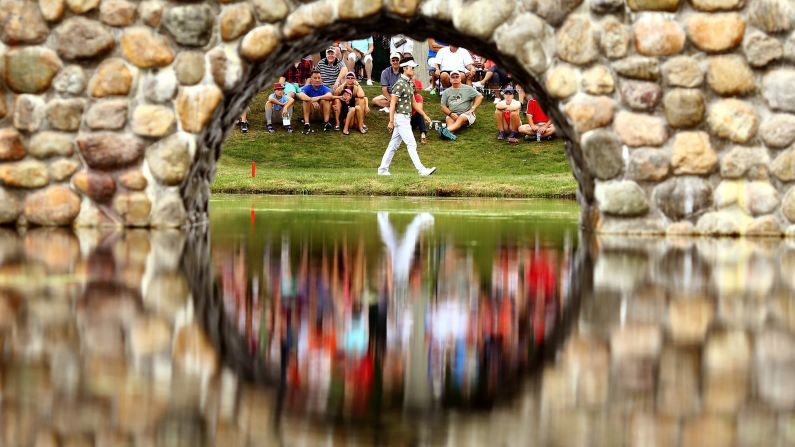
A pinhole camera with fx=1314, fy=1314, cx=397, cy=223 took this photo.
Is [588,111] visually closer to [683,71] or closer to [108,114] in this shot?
[683,71]

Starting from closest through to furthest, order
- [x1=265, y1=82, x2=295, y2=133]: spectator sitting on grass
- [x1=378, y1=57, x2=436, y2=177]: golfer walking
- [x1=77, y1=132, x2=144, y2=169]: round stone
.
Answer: [x1=77, y1=132, x2=144, y2=169]: round stone, [x1=378, y1=57, x2=436, y2=177]: golfer walking, [x1=265, y1=82, x2=295, y2=133]: spectator sitting on grass

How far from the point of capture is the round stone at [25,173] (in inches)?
366

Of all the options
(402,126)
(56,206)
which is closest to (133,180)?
(56,206)

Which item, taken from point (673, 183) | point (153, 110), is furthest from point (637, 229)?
point (153, 110)

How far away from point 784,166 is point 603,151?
4.15 ft

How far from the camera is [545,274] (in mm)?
6492

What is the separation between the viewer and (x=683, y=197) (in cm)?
914

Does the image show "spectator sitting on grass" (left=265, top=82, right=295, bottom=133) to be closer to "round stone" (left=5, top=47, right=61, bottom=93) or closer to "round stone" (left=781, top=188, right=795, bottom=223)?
"round stone" (left=5, top=47, right=61, bottom=93)

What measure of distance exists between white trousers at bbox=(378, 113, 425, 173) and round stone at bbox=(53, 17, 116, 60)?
422 inches

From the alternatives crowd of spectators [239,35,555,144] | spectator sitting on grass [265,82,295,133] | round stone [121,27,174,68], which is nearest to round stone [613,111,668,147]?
round stone [121,27,174,68]

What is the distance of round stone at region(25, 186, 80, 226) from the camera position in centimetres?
937

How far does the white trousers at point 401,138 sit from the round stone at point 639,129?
34.8 feet

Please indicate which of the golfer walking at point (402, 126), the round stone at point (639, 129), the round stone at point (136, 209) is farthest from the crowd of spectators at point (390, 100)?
the round stone at point (639, 129)

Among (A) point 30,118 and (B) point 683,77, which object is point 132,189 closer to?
(A) point 30,118
